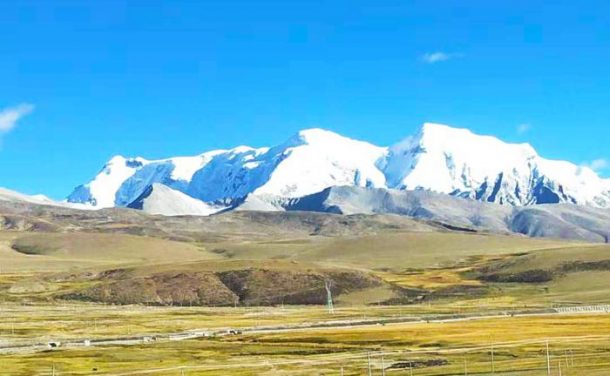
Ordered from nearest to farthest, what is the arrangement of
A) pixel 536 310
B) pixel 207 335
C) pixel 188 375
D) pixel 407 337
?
pixel 188 375, pixel 407 337, pixel 207 335, pixel 536 310

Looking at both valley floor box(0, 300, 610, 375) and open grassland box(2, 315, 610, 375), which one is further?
valley floor box(0, 300, 610, 375)

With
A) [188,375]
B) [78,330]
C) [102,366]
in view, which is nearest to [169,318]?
[78,330]

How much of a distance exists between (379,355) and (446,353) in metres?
7.50

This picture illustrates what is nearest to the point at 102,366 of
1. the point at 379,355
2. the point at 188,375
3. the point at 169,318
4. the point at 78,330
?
the point at 188,375

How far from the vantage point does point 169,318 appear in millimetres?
190750

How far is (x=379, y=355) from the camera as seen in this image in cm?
10550

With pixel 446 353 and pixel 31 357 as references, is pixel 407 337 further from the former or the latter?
pixel 31 357

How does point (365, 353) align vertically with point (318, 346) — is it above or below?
below

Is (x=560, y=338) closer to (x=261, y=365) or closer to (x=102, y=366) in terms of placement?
(x=261, y=365)

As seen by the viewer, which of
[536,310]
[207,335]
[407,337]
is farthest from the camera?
[536,310]

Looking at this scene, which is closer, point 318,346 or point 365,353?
point 365,353

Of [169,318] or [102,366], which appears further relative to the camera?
[169,318]

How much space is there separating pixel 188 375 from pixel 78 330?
74099 millimetres

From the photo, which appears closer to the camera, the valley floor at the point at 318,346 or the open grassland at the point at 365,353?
the open grassland at the point at 365,353
